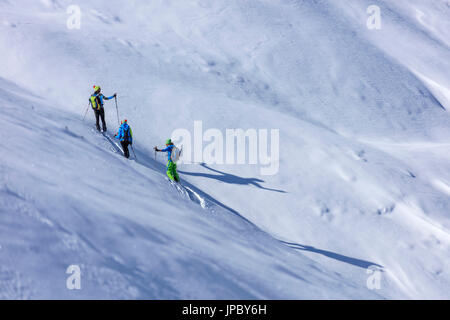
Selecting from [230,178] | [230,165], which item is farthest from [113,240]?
[230,165]

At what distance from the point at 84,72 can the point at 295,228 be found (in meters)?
12.4

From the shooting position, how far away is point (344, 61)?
71.9 ft

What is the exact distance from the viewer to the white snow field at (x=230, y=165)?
605 cm

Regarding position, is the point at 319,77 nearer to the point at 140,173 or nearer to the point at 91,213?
the point at 140,173

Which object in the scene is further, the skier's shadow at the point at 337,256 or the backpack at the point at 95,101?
the backpack at the point at 95,101

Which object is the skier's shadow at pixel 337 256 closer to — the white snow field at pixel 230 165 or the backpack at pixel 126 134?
the white snow field at pixel 230 165

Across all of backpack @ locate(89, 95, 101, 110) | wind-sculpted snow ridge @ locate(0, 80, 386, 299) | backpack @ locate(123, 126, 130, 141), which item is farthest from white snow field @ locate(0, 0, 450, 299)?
backpack @ locate(89, 95, 101, 110)

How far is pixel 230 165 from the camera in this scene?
1484 cm

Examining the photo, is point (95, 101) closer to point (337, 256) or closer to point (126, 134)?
point (126, 134)

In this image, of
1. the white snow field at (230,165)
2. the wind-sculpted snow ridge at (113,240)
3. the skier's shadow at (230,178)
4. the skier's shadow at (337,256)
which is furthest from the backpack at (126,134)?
the skier's shadow at (337,256)

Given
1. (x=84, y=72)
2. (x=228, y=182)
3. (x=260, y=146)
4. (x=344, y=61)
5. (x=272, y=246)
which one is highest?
(x=344, y=61)

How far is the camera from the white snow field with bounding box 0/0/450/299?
605 centimetres
